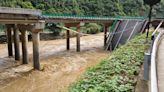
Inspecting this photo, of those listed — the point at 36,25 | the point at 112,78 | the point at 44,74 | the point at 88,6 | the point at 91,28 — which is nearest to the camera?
the point at 112,78

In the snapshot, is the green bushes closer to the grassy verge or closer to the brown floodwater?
the brown floodwater

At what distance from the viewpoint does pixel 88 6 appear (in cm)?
6019

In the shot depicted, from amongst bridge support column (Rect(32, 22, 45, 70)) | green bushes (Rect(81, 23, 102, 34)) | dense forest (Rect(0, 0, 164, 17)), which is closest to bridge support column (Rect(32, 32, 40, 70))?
bridge support column (Rect(32, 22, 45, 70))

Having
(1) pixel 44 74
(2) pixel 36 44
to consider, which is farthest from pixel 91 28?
(1) pixel 44 74

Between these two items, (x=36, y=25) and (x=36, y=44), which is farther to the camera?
(x=36, y=44)

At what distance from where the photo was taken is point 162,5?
237 feet

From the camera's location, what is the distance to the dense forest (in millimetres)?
43200

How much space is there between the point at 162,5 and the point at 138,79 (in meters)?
71.4

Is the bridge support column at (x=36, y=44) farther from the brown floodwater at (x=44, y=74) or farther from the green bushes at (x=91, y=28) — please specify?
the green bushes at (x=91, y=28)

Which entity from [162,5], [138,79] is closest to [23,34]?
[138,79]

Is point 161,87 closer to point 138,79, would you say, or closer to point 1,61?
point 138,79

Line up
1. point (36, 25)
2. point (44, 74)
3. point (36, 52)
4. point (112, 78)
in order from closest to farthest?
point (112, 78)
point (44, 74)
point (36, 25)
point (36, 52)

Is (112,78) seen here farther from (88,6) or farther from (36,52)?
(88,6)

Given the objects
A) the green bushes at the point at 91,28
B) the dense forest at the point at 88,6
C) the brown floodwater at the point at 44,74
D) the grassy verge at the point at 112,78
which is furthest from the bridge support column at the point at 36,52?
the green bushes at the point at 91,28
